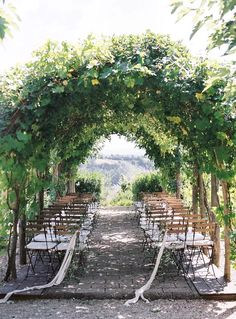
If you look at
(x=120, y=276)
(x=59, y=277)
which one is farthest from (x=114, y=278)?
(x=59, y=277)

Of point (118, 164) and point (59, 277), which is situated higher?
point (118, 164)

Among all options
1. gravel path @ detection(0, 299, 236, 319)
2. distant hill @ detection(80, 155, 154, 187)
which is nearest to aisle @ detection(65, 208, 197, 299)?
gravel path @ detection(0, 299, 236, 319)

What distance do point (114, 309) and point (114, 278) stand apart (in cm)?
130

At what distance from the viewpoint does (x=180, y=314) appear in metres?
5.06

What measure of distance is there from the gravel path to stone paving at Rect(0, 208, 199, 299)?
155 mm

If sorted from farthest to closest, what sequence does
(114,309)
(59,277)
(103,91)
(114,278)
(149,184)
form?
1. (149,184)
2. (114,278)
3. (103,91)
4. (59,277)
5. (114,309)

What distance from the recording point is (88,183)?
69.2 ft

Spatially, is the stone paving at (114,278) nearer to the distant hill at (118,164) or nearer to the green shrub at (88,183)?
the green shrub at (88,183)

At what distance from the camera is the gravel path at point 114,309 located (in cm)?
501

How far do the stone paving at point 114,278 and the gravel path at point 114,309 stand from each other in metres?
0.16

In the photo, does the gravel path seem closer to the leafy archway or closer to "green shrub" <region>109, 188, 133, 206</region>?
the leafy archway

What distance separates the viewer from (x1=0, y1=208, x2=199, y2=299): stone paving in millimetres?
5703

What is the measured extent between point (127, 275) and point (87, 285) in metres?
0.82

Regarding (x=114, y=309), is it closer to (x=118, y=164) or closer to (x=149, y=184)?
(x=149, y=184)
